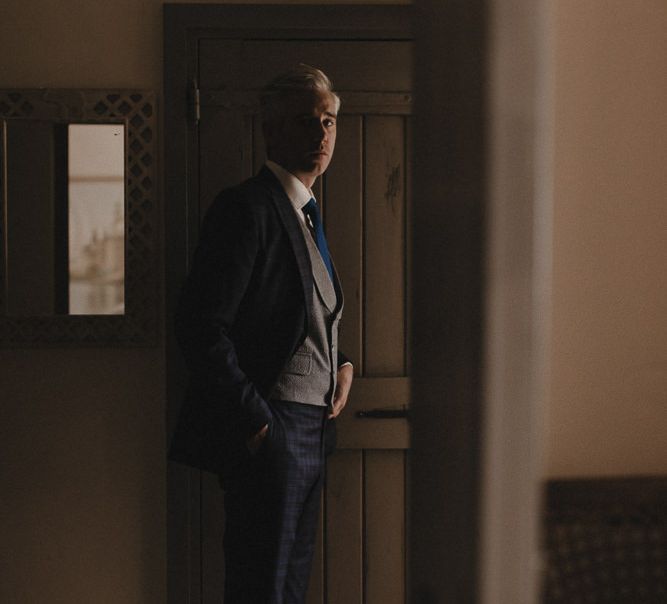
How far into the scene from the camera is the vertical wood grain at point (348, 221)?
6.57 ft

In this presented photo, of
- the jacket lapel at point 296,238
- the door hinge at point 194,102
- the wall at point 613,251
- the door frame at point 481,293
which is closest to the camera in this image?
the door frame at point 481,293

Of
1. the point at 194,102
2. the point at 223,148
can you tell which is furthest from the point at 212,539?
the point at 194,102

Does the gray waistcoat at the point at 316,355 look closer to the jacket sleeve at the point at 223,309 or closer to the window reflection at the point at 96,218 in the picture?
the jacket sleeve at the point at 223,309

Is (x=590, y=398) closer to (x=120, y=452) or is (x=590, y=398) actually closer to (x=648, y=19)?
(x=648, y=19)

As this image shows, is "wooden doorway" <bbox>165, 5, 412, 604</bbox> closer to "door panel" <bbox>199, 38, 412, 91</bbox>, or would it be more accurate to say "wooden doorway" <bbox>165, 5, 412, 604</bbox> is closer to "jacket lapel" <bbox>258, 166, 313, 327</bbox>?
"door panel" <bbox>199, 38, 412, 91</bbox>

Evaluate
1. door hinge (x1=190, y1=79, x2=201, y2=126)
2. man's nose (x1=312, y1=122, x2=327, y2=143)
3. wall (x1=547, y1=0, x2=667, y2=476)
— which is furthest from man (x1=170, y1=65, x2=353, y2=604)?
wall (x1=547, y1=0, x2=667, y2=476)

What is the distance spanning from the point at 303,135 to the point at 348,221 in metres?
0.38

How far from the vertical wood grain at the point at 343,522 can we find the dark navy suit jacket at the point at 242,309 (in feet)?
1.84

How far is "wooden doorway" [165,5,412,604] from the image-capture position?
1978 mm

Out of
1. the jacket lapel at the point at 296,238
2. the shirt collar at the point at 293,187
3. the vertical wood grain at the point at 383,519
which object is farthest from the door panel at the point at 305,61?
the vertical wood grain at the point at 383,519

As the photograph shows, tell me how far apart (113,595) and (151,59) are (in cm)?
159

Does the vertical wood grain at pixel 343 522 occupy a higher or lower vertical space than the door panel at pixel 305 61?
lower

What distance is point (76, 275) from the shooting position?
200 cm

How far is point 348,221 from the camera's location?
6.61 ft
